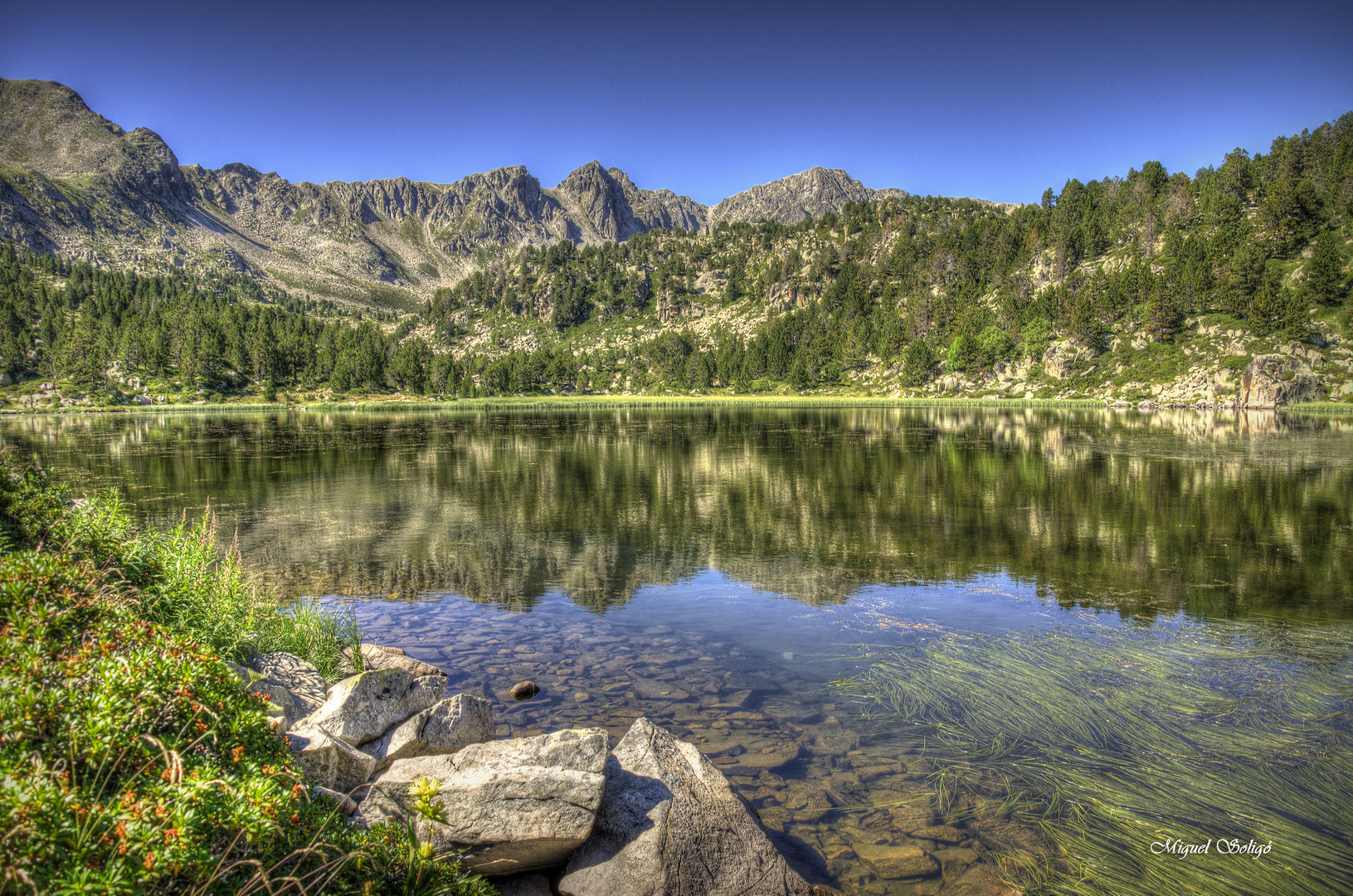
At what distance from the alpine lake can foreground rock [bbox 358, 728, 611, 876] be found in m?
2.89

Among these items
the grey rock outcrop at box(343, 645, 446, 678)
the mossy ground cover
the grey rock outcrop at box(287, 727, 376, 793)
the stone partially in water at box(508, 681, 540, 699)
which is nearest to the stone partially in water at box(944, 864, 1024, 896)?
the mossy ground cover

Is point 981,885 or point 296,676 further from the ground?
point 296,676

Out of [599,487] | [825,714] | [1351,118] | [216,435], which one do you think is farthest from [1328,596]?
[1351,118]

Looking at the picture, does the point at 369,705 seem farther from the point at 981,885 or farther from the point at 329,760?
the point at 981,885

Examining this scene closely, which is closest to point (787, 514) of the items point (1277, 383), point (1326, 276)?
point (1277, 383)

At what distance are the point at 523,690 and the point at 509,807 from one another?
5627 millimetres

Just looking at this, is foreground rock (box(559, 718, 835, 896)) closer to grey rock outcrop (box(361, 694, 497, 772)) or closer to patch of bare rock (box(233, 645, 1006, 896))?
patch of bare rock (box(233, 645, 1006, 896))

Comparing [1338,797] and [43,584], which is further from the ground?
[43,584]

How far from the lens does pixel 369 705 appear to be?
8352 millimetres

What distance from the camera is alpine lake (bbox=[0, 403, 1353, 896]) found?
7668 mm

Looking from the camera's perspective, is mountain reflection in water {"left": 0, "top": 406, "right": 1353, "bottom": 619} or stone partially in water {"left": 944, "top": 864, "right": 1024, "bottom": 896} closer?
stone partially in water {"left": 944, "top": 864, "right": 1024, "bottom": 896}

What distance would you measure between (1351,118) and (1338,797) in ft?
776

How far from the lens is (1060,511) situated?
26.0 meters

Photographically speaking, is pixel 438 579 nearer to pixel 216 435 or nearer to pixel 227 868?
Answer: pixel 227 868
